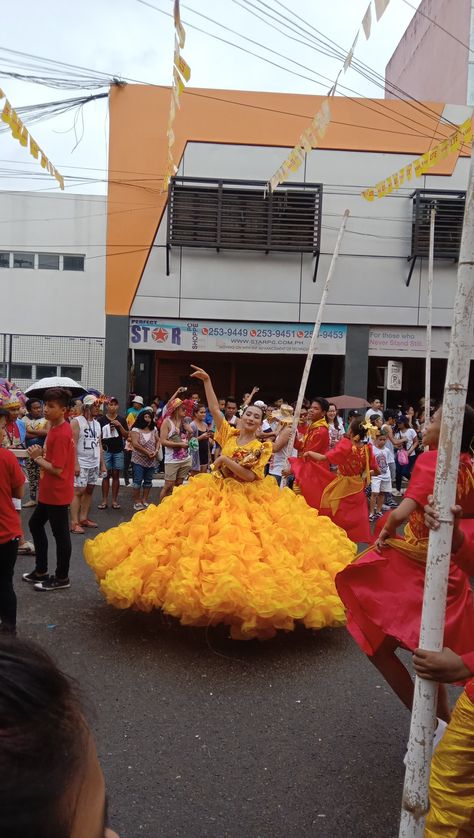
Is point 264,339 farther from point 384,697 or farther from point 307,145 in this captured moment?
point 384,697

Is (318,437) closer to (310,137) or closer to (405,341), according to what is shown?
(310,137)

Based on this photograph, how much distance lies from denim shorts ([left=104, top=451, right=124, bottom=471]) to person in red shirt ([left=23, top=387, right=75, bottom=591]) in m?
4.43

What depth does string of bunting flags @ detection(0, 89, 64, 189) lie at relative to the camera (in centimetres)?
500

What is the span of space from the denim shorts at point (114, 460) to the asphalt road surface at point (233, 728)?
5.09 m

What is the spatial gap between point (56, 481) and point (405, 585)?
11.5 feet

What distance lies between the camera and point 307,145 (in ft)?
17.3

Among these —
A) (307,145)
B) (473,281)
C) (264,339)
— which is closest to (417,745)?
(473,281)

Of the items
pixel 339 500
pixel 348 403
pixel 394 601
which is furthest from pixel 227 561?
pixel 348 403

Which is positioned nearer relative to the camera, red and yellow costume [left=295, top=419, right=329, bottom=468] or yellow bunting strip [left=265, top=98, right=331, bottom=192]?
yellow bunting strip [left=265, top=98, right=331, bottom=192]

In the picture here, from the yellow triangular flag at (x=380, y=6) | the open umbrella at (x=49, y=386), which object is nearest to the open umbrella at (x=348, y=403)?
the open umbrella at (x=49, y=386)

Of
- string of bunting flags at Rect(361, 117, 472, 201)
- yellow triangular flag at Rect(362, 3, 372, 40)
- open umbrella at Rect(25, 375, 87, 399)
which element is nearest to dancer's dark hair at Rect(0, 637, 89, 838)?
yellow triangular flag at Rect(362, 3, 372, 40)

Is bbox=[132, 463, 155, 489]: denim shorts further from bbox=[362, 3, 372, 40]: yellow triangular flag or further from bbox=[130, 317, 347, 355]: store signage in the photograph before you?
bbox=[130, 317, 347, 355]: store signage

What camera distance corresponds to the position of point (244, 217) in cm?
1742

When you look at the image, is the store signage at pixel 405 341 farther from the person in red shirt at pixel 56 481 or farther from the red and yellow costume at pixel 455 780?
the red and yellow costume at pixel 455 780
